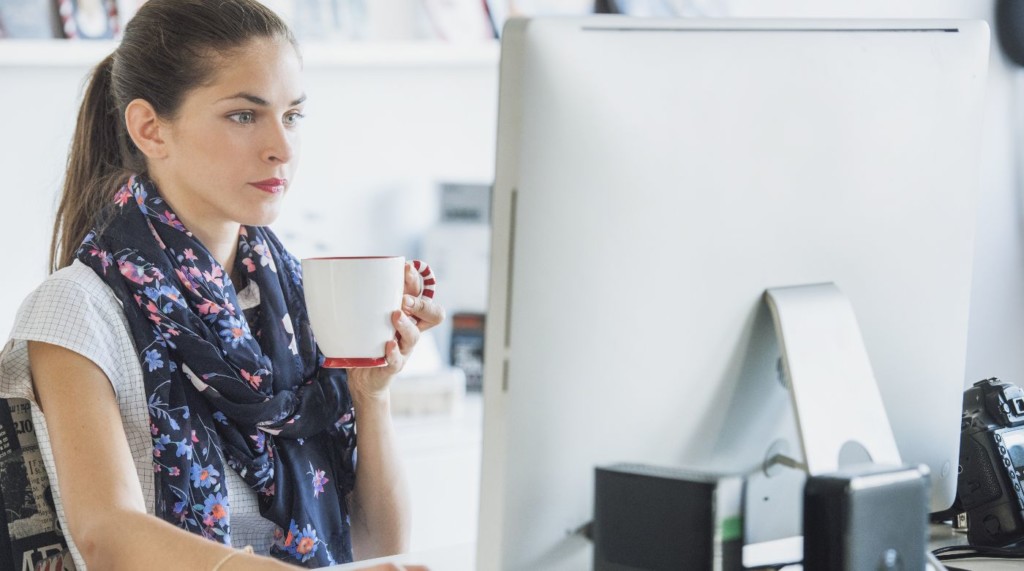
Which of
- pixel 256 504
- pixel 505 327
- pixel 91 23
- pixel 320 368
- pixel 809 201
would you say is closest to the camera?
pixel 505 327

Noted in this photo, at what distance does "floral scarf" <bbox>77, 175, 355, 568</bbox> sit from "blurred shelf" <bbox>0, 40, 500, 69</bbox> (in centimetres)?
85

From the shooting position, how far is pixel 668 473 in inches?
31.0

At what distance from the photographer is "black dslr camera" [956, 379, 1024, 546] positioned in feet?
3.67

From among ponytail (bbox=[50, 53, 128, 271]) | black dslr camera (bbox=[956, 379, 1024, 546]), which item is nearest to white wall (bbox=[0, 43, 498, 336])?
ponytail (bbox=[50, 53, 128, 271])

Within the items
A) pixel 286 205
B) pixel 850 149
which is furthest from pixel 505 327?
pixel 286 205

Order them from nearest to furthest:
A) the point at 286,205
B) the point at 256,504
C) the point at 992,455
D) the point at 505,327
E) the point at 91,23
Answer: the point at 505,327 < the point at 992,455 < the point at 256,504 < the point at 91,23 < the point at 286,205

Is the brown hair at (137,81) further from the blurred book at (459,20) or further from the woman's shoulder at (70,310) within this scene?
the blurred book at (459,20)

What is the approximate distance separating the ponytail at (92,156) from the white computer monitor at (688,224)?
35.3 inches

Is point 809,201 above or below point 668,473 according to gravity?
above

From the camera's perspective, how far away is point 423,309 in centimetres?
123

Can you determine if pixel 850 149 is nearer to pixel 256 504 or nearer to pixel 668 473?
pixel 668 473

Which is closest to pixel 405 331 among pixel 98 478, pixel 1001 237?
pixel 98 478

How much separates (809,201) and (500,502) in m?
0.34

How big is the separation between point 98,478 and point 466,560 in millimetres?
383
